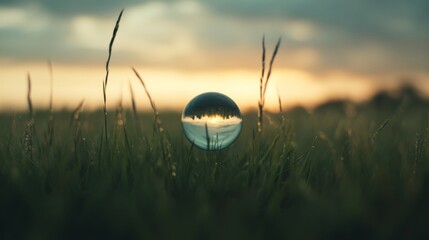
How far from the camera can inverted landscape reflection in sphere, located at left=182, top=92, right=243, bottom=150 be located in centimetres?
340

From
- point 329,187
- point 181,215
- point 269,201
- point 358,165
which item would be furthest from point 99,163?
point 358,165

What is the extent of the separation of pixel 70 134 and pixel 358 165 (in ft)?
6.87

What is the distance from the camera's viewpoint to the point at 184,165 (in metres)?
2.97

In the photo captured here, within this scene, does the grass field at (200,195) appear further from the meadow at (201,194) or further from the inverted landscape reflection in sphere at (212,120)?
the inverted landscape reflection in sphere at (212,120)

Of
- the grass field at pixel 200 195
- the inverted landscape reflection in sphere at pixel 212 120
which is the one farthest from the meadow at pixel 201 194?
the inverted landscape reflection in sphere at pixel 212 120

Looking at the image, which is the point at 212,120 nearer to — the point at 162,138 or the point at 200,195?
the point at 162,138

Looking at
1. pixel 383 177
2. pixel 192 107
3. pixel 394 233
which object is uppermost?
pixel 192 107

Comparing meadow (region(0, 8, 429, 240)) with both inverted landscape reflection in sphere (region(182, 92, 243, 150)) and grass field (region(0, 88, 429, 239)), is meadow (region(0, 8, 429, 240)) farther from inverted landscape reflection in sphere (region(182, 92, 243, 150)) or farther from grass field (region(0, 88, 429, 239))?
inverted landscape reflection in sphere (region(182, 92, 243, 150))

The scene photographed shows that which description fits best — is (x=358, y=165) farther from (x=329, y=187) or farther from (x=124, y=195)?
(x=124, y=195)

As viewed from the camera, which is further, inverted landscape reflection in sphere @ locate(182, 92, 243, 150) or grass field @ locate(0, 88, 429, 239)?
inverted landscape reflection in sphere @ locate(182, 92, 243, 150)

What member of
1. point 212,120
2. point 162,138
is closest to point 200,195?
point 162,138

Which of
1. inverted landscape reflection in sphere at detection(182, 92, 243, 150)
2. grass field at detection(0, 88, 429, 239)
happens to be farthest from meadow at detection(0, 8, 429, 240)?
inverted landscape reflection in sphere at detection(182, 92, 243, 150)

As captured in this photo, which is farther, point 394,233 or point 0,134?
point 0,134

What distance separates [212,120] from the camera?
3.45m
